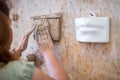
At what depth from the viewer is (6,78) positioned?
75 centimetres

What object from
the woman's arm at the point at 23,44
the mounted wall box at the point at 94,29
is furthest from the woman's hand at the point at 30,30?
the mounted wall box at the point at 94,29

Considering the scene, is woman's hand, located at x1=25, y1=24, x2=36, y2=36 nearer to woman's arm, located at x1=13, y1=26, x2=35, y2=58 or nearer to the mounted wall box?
woman's arm, located at x1=13, y1=26, x2=35, y2=58

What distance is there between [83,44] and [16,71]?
14.6 inches

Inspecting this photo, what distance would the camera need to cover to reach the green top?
75 cm

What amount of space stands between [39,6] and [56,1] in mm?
103

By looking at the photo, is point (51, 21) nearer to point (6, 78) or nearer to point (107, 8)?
point (107, 8)

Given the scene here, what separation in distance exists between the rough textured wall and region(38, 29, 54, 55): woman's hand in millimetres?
54

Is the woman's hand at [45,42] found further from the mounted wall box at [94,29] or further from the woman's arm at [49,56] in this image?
the mounted wall box at [94,29]

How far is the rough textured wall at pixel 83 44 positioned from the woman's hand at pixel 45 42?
0.18 ft

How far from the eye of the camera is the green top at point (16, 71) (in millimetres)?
754

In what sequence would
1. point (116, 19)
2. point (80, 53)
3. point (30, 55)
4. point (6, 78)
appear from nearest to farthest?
→ point (6, 78)
point (116, 19)
point (80, 53)
point (30, 55)

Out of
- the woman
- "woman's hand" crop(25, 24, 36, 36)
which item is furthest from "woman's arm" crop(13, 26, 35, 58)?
the woman

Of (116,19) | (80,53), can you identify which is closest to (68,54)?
(80,53)

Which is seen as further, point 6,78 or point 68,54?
point 68,54
